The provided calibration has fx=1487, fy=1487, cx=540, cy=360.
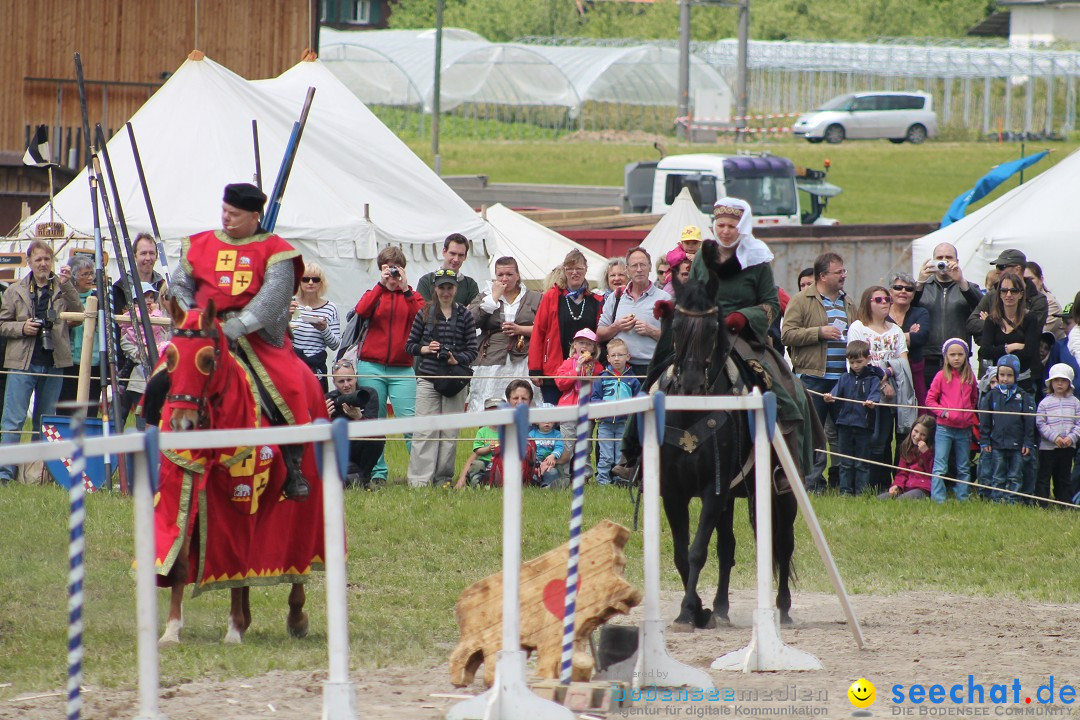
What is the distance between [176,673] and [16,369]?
6.29m

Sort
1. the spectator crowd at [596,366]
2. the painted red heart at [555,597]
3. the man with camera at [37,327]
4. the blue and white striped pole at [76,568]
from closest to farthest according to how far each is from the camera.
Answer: the blue and white striped pole at [76,568], the painted red heart at [555,597], the spectator crowd at [596,366], the man with camera at [37,327]

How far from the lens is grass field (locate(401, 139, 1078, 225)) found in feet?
129

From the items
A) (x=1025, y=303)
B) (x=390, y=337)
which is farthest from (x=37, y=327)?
(x=1025, y=303)

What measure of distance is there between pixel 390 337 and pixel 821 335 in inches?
141

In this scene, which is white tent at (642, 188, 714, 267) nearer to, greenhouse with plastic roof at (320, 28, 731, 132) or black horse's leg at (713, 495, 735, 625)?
black horse's leg at (713, 495, 735, 625)

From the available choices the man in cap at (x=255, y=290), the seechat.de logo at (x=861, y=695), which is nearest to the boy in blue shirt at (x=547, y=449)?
the man in cap at (x=255, y=290)

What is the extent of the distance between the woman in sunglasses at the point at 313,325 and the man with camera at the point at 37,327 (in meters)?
1.78

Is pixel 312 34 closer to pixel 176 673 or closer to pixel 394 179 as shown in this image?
pixel 394 179

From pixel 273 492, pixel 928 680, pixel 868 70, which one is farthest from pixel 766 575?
pixel 868 70

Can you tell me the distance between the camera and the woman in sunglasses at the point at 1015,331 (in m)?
12.0

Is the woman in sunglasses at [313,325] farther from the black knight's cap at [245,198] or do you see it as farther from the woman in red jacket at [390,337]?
the black knight's cap at [245,198]

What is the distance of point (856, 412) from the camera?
12.2 metres

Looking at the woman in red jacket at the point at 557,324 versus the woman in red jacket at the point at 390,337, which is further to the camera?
the woman in red jacket at the point at 557,324

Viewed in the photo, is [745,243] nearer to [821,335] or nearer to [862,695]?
[862,695]
